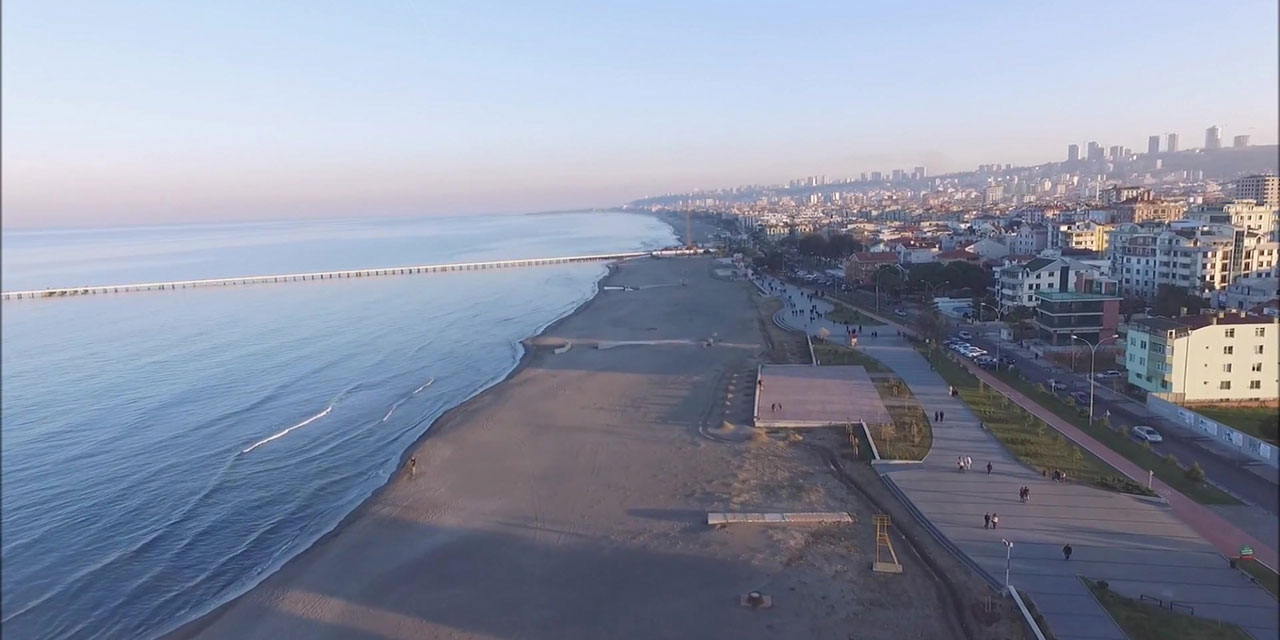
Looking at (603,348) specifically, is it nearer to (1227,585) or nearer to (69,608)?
(69,608)

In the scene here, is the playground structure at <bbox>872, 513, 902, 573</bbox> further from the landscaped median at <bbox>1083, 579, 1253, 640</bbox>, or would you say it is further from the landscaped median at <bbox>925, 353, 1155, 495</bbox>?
the landscaped median at <bbox>925, 353, 1155, 495</bbox>

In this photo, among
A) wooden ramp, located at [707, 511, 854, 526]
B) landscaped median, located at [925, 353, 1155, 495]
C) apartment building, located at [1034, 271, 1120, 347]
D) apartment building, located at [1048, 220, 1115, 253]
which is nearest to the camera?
wooden ramp, located at [707, 511, 854, 526]

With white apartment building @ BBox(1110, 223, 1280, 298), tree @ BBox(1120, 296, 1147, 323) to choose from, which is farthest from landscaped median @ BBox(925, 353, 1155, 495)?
white apartment building @ BBox(1110, 223, 1280, 298)

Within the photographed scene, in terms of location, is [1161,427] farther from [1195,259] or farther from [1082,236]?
[1082,236]

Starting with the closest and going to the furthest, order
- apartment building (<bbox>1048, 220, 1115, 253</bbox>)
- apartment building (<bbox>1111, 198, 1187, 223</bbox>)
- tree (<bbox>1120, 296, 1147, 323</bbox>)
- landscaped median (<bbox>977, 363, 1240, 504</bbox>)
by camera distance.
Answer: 1. landscaped median (<bbox>977, 363, 1240, 504</bbox>)
2. tree (<bbox>1120, 296, 1147, 323</bbox>)
3. apartment building (<bbox>1048, 220, 1115, 253</bbox>)
4. apartment building (<bbox>1111, 198, 1187, 223</bbox>)

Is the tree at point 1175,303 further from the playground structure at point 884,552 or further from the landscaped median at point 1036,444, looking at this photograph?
the playground structure at point 884,552

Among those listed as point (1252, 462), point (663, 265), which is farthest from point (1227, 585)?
point (663, 265)

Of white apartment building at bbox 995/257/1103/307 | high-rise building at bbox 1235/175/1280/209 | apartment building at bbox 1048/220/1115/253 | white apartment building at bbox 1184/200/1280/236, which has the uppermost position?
high-rise building at bbox 1235/175/1280/209
